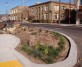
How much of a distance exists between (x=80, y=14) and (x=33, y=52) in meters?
39.0

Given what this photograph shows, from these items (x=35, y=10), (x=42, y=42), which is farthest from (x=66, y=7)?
(x=42, y=42)

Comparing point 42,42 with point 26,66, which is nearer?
point 26,66

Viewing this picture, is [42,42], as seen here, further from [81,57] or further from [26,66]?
[26,66]

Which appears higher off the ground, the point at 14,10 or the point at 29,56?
the point at 14,10

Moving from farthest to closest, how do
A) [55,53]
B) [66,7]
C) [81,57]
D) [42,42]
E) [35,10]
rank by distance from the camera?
[35,10]
[66,7]
[42,42]
[55,53]
[81,57]

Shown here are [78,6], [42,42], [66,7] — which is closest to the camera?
[42,42]

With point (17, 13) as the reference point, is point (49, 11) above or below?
below

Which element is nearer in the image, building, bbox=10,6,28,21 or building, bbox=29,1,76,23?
building, bbox=29,1,76,23

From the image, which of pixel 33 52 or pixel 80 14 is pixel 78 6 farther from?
pixel 33 52

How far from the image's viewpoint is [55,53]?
32.1ft

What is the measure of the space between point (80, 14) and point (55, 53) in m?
38.7

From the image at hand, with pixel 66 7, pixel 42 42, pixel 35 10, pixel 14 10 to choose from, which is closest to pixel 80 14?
pixel 66 7

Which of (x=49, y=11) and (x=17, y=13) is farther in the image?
(x=17, y=13)

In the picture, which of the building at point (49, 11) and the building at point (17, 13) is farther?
the building at point (17, 13)
